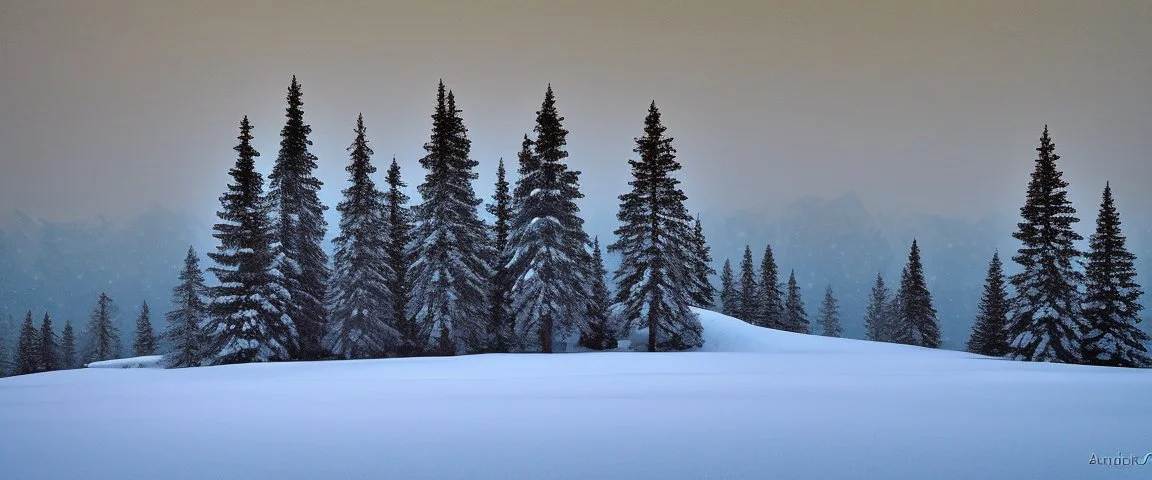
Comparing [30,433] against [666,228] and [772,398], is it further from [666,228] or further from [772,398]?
[666,228]

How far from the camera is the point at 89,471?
5.05 meters

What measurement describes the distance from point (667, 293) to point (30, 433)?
30292mm

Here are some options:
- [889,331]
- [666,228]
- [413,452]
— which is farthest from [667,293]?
[889,331]

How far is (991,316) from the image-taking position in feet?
177

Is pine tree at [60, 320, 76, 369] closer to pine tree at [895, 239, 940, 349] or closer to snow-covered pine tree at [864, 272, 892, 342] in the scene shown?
pine tree at [895, 239, 940, 349]

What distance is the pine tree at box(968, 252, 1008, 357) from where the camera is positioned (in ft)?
169

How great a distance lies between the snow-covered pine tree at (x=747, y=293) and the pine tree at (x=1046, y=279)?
3765 centimetres

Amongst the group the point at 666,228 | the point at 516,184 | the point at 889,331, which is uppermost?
the point at 516,184

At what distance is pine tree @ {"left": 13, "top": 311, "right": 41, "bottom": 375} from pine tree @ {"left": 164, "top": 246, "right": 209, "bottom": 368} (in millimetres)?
37125

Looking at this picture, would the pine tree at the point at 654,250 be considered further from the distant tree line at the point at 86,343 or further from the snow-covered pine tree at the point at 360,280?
the distant tree line at the point at 86,343

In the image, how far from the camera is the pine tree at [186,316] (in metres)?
40.0

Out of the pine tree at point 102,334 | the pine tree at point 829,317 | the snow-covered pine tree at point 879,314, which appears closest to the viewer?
the pine tree at point 102,334

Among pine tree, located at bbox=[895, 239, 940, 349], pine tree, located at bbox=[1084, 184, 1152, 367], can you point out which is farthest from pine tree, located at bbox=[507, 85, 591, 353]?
pine tree, located at bbox=[895, 239, 940, 349]

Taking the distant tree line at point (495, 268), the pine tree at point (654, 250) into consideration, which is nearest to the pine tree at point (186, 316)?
the distant tree line at point (495, 268)
